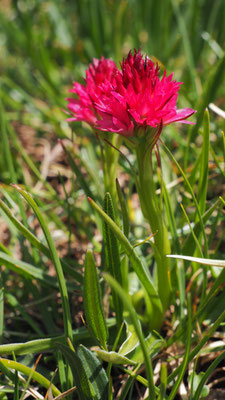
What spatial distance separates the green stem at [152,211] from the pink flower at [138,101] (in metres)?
0.07

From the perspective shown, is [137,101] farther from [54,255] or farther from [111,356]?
[111,356]

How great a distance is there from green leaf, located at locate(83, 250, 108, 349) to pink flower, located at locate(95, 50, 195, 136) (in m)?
0.27

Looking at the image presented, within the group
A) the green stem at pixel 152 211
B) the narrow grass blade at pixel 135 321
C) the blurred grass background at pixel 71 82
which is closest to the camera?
the narrow grass blade at pixel 135 321

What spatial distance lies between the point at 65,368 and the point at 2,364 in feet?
0.50

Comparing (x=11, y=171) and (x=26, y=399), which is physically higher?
(x=11, y=171)

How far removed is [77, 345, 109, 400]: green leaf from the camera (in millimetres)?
786

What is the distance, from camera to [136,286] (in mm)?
1096

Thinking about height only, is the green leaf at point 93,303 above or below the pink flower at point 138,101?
below

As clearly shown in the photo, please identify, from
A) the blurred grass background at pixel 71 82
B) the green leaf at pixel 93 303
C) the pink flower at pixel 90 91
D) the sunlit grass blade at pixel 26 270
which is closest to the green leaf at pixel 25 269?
the sunlit grass blade at pixel 26 270

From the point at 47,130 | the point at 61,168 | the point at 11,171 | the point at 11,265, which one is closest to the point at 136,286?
the point at 11,265

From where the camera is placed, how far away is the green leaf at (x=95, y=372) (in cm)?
79

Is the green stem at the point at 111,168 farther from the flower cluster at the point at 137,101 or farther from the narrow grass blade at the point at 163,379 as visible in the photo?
the narrow grass blade at the point at 163,379

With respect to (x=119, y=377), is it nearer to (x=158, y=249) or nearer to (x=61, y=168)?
(x=158, y=249)

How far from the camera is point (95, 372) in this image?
806mm
